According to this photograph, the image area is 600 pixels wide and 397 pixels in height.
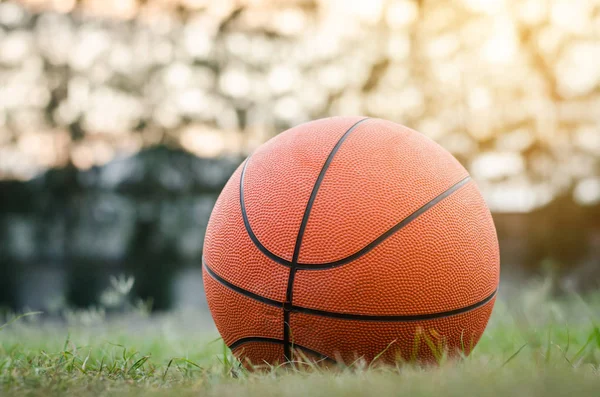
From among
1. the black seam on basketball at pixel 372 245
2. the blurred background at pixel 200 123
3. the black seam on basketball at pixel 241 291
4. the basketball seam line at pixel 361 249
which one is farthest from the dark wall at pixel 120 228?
the black seam on basketball at pixel 372 245

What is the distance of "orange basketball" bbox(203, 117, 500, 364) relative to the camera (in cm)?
216

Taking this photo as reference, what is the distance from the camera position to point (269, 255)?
2.25m

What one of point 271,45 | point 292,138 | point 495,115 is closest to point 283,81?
point 271,45

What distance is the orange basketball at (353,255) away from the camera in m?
2.16

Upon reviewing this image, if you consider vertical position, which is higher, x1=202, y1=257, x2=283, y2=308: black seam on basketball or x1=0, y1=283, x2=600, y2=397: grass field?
x1=202, y1=257, x2=283, y2=308: black seam on basketball

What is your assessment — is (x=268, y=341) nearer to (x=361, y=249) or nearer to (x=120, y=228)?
(x=361, y=249)

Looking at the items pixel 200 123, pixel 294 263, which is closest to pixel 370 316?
pixel 294 263

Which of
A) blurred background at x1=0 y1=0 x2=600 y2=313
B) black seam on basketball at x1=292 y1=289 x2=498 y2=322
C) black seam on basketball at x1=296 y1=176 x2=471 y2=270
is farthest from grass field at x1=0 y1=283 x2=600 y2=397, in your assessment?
blurred background at x1=0 y1=0 x2=600 y2=313

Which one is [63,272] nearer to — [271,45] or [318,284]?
[271,45]

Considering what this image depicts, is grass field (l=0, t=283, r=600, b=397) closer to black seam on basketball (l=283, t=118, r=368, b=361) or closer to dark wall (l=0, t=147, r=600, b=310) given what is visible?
black seam on basketball (l=283, t=118, r=368, b=361)

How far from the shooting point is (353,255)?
2.16 m

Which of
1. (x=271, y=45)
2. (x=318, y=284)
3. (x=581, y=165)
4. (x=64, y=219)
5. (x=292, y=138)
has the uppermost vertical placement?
(x=271, y=45)

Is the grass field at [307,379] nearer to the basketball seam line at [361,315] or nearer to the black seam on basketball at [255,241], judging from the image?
the basketball seam line at [361,315]

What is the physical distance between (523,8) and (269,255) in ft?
30.9
